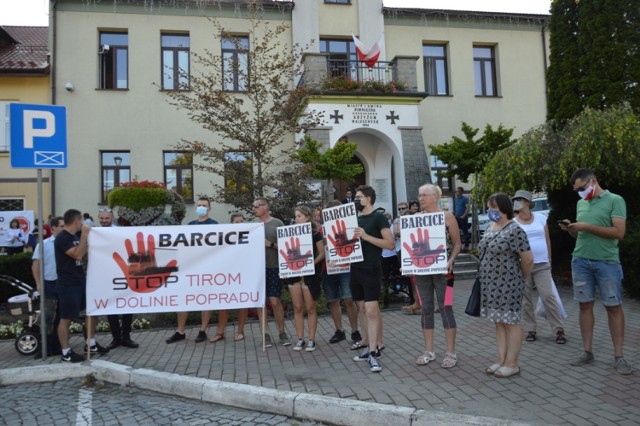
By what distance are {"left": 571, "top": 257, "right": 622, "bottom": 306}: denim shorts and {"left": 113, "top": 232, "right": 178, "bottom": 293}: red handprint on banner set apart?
509 centimetres

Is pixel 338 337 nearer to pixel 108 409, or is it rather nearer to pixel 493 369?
pixel 493 369

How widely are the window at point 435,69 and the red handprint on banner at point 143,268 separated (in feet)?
54.5

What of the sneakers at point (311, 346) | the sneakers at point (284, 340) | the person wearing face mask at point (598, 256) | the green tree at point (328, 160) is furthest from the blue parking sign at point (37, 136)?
the person wearing face mask at point (598, 256)

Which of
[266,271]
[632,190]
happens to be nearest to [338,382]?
[266,271]

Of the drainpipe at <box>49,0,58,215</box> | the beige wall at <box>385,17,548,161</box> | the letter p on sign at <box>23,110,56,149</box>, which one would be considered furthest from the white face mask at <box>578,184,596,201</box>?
the drainpipe at <box>49,0,58,215</box>

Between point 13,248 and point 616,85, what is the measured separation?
17.5 meters

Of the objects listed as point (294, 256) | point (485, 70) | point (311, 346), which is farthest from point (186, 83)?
point (485, 70)

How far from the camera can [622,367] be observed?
16.7 ft

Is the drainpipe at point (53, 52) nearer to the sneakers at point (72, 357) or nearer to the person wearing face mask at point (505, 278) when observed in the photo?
the sneakers at point (72, 357)

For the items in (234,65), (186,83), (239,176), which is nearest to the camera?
(239,176)

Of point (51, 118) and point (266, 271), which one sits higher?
point (51, 118)

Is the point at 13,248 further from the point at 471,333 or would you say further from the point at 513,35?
the point at 513,35

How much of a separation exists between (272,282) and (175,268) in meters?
1.39

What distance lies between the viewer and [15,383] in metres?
5.98
